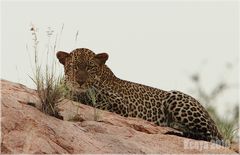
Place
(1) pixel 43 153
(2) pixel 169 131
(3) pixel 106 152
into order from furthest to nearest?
(2) pixel 169 131 → (3) pixel 106 152 → (1) pixel 43 153

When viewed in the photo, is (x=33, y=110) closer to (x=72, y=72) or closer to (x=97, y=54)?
(x=72, y=72)

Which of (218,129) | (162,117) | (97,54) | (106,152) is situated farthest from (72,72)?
(106,152)

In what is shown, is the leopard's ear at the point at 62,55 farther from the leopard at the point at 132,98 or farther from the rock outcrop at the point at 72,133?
the rock outcrop at the point at 72,133

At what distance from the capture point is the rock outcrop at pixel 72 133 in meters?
7.70

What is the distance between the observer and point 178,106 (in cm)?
1205

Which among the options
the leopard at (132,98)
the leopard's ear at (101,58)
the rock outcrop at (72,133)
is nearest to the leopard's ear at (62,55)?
the leopard at (132,98)

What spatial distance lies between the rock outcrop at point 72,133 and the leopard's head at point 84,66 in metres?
1.21

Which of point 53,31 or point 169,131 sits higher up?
point 53,31

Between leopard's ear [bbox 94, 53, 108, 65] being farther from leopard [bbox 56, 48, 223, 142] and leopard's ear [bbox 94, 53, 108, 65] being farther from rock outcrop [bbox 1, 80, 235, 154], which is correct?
rock outcrop [bbox 1, 80, 235, 154]

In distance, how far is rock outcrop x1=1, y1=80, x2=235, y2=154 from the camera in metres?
7.70

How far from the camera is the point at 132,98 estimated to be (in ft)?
40.6

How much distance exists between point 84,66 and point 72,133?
3.93m

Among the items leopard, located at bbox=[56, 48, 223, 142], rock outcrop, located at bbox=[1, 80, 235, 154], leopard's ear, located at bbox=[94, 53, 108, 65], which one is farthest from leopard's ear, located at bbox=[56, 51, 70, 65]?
rock outcrop, located at bbox=[1, 80, 235, 154]

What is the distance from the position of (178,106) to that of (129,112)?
33.0 inches
